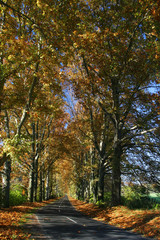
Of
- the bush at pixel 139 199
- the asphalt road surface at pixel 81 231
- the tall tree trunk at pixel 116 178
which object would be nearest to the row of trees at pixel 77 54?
the tall tree trunk at pixel 116 178

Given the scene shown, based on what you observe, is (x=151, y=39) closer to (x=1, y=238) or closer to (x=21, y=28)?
(x=21, y=28)

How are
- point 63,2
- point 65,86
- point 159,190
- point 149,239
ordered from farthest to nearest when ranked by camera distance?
point 65,86
point 159,190
point 63,2
point 149,239

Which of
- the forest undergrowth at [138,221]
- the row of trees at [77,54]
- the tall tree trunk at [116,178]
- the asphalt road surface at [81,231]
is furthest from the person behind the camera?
the tall tree trunk at [116,178]

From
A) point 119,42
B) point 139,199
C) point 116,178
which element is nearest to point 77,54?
point 119,42

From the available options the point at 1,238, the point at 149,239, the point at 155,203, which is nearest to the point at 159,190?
the point at 155,203

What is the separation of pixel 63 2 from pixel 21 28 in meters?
2.61

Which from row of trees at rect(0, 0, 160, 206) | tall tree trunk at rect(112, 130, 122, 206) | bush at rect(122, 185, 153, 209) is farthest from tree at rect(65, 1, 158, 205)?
bush at rect(122, 185, 153, 209)

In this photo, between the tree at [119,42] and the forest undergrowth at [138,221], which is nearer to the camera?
the forest undergrowth at [138,221]

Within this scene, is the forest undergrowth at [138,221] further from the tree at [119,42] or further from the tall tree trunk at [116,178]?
the tree at [119,42]

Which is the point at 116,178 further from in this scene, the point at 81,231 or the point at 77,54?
the point at 77,54

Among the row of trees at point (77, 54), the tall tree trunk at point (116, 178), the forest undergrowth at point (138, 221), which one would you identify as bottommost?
the forest undergrowth at point (138, 221)

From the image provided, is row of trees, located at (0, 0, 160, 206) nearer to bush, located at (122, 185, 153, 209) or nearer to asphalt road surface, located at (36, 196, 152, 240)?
bush, located at (122, 185, 153, 209)

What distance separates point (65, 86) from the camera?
1834 centimetres

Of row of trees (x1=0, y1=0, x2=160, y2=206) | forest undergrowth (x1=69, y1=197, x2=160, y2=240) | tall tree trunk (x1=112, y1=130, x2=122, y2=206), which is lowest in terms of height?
forest undergrowth (x1=69, y1=197, x2=160, y2=240)
